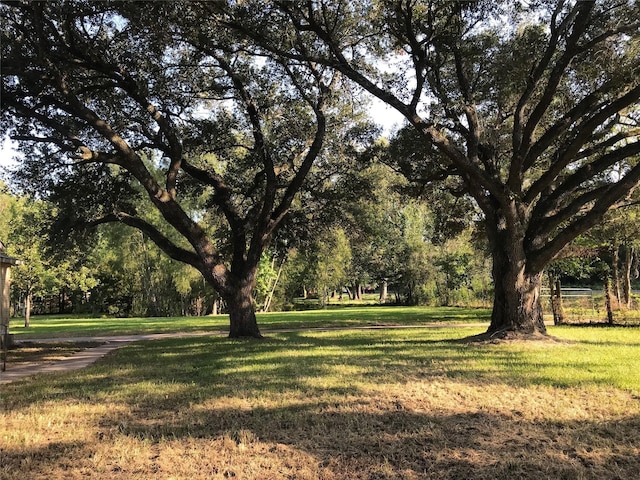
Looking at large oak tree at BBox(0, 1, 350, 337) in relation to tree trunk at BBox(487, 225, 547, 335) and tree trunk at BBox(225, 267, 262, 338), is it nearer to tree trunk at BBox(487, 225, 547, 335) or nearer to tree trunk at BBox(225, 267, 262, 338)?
tree trunk at BBox(225, 267, 262, 338)

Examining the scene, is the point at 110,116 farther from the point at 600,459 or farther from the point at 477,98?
the point at 600,459

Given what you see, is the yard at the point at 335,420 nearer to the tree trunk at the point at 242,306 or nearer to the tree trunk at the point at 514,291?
the tree trunk at the point at 514,291

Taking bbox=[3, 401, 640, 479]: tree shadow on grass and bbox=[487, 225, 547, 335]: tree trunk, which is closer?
bbox=[3, 401, 640, 479]: tree shadow on grass

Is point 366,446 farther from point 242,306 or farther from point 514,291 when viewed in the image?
point 242,306

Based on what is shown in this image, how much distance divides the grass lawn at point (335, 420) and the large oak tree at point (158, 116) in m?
5.37

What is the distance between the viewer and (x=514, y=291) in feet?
39.3

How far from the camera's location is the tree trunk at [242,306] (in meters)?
14.1

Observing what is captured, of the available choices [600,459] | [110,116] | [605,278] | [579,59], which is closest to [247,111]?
[110,116]

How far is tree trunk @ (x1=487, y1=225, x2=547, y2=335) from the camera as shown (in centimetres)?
1196

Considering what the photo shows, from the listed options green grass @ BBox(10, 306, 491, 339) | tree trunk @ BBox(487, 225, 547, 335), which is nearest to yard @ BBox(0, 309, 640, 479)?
tree trunk @ BBox(487, 225, 547, 335)

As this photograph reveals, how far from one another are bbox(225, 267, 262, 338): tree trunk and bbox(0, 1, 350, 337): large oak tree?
0.03 m

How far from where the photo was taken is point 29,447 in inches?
181

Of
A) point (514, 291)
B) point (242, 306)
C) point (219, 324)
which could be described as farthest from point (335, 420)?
point (219, 324)

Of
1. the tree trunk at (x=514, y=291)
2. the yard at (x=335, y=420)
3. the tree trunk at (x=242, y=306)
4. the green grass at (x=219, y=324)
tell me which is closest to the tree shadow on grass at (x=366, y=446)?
the yard at (x=335, y=420)
